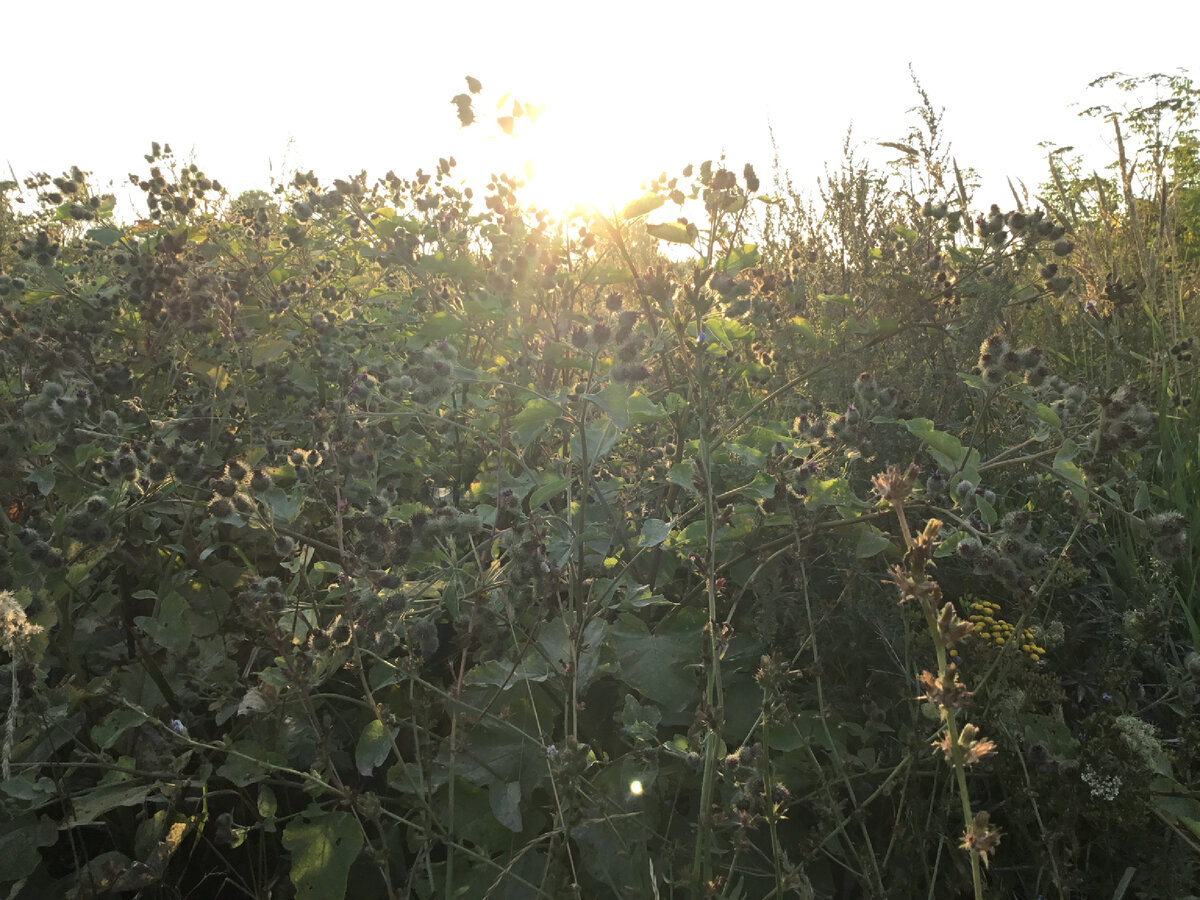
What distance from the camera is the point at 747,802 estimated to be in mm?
1309

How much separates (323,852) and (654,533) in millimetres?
939

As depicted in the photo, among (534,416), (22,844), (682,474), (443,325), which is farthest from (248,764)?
(443,325)

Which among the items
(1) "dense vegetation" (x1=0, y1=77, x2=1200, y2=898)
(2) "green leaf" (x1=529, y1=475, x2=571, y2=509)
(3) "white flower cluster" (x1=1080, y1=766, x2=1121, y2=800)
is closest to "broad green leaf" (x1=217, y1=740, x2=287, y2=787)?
(1) "dense vegetation" (x1=0, y1=77, x2=1200, y2=898)

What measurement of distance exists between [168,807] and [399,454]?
1.13 m

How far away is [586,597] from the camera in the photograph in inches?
81.3

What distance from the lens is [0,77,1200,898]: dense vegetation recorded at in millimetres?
1586

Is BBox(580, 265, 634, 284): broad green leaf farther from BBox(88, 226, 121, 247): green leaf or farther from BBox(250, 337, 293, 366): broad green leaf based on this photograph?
BBox(88, 226, 121, 247): green leaf

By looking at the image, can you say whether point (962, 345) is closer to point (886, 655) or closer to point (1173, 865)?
point (886, 655)

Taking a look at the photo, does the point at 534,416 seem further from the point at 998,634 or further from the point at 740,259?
the point at 998,634

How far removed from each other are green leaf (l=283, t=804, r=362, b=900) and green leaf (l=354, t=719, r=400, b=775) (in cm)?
11

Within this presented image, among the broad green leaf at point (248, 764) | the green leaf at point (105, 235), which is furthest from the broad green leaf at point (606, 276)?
the green leaf at point (105, 235)

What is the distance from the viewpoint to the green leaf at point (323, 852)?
1590mm

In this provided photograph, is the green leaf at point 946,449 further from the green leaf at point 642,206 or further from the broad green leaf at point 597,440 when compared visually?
the green leaf at point 642,206

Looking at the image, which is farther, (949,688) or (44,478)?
(44,478)
